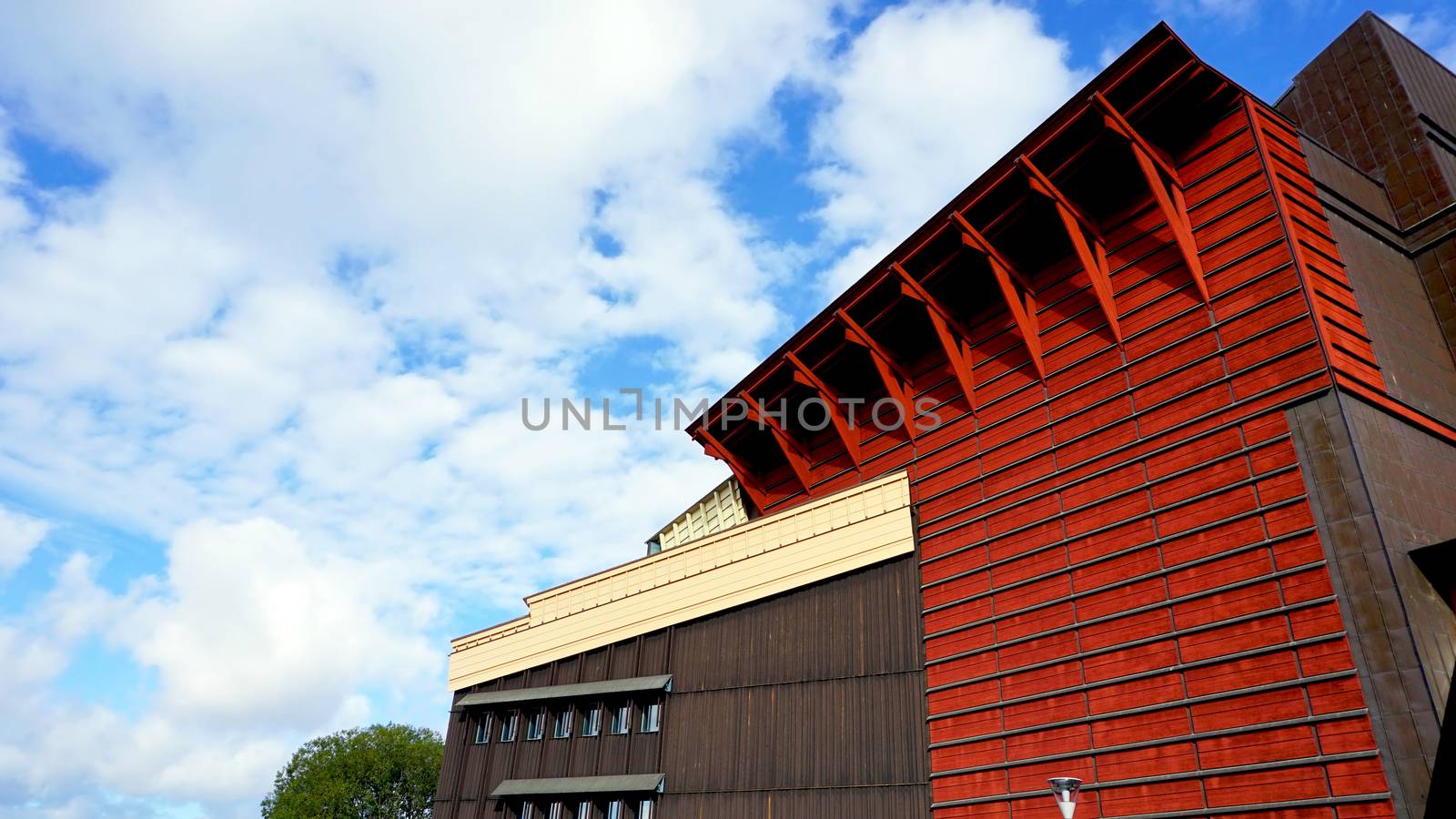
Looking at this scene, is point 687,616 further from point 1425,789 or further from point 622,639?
point 1425,789

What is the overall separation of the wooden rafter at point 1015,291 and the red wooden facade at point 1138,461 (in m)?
0.09

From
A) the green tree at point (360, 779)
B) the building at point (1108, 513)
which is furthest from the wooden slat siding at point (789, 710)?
the green tree at point (360, 779)

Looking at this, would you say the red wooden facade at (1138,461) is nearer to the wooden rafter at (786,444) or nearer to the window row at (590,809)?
the wooden rafter at (786,444)

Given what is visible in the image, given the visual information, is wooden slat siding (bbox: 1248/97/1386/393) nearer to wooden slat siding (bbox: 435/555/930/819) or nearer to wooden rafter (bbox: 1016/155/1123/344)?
wooden rafter (bbox: 1016/155/1123/344)

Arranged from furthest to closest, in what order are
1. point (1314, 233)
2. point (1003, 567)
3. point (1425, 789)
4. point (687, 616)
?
point (687, 616) → point (1003, 567) → point (1314, 233) → point (1425, 789)

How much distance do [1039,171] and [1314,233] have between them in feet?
22.8

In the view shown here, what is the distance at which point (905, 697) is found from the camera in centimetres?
2634

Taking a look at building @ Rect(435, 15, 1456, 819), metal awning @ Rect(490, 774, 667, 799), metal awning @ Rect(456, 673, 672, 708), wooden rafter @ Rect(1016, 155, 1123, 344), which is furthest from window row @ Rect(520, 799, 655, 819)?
wooden rafter @ Rect(1016, 155, 1123, 344)

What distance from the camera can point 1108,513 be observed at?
22641 millimetres

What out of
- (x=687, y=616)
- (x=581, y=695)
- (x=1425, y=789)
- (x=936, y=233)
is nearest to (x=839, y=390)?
(x=936, y=233)

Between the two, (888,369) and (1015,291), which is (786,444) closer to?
(888,369)

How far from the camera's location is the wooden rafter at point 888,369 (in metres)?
30.4

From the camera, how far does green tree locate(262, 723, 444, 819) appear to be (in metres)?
82.0

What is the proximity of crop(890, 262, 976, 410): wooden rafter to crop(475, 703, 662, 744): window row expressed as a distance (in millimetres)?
16216
